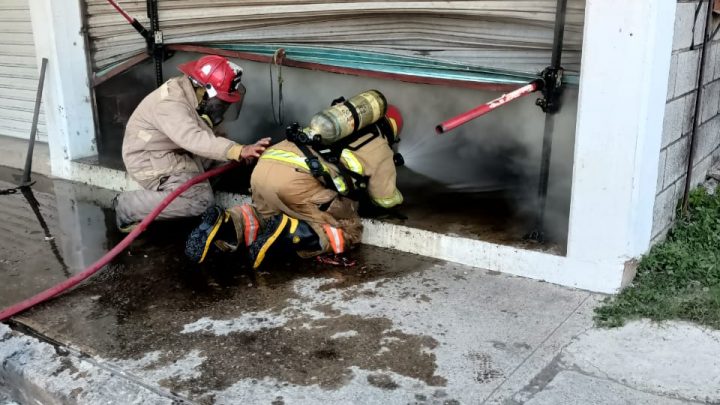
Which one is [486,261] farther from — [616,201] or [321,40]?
[321,40]

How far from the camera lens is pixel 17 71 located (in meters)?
7.65

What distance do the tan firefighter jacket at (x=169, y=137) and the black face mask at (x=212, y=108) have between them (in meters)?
0.09

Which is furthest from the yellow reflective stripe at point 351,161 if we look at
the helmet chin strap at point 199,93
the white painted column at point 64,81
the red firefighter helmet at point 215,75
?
the white painted column at point 64,81

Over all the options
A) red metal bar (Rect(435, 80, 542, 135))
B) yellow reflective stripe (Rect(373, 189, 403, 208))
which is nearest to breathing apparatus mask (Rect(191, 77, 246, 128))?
yellow reflective stripe (Rect(373, 189, 403, 208))

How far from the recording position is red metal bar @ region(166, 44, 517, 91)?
4.55 m

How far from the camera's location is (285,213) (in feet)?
15.4

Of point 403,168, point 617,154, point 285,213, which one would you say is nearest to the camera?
point 617,154

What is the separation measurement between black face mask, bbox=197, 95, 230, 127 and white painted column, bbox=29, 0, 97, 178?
2.07 m

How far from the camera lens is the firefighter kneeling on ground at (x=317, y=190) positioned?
14.6 ft

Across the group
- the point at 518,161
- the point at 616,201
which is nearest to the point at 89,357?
the point at 616,201

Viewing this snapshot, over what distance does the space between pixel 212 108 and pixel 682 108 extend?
10.8ft

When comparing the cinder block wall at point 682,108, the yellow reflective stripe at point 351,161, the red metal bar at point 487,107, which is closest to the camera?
the red metal bar at point 487,107

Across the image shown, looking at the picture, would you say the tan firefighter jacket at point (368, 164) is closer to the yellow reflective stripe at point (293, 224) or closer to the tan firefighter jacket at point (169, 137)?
the yellow reflective stripe at point (293, 224)

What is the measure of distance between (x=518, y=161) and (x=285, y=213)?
6.21ft
